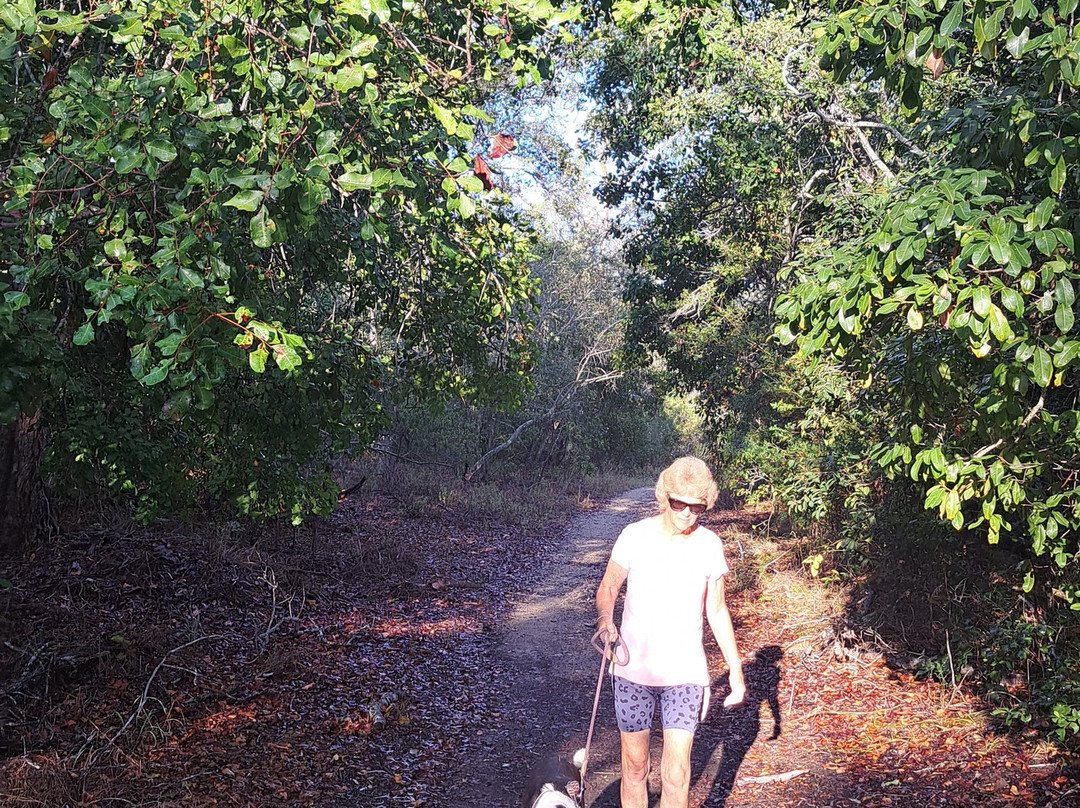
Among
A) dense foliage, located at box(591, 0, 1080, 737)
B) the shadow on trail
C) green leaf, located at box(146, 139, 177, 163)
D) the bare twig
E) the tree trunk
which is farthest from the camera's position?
the tree trunk

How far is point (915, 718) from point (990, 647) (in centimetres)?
78

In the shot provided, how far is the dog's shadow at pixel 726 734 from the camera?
5332 millimetres

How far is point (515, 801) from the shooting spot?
529 centimetres

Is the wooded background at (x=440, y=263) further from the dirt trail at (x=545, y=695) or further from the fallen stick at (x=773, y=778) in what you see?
the dirt trail at (x=545, y=695)

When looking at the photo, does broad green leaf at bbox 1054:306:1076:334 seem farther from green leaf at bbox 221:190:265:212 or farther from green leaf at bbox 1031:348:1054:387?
green leaf at bbox 221:190:265:212

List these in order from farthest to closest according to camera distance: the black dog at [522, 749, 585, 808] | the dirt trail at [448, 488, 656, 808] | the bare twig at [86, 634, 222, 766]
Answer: the dirt trail at [448, 488, 656, 808] → the bare twig at [86, 634, 222, 766] → the black dog at [522, 749, 585, 808]

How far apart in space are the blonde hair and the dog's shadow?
2.43 metres

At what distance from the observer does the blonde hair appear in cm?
379

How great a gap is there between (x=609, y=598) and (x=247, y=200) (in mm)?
2474

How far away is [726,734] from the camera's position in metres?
6.38

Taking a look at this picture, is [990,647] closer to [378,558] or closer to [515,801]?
[515,801]

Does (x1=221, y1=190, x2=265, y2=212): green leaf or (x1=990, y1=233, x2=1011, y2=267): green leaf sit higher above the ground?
(x1=221, y1=190, x2=265, y2=212): green leaf

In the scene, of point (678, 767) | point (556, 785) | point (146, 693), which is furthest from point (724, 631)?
Result: point (146, 693)

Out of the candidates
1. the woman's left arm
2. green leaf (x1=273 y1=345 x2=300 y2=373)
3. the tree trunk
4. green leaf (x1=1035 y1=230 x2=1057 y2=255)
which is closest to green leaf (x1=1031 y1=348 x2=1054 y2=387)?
green leaf (x1=1035 y1=230 x2=1057 y2=255)
